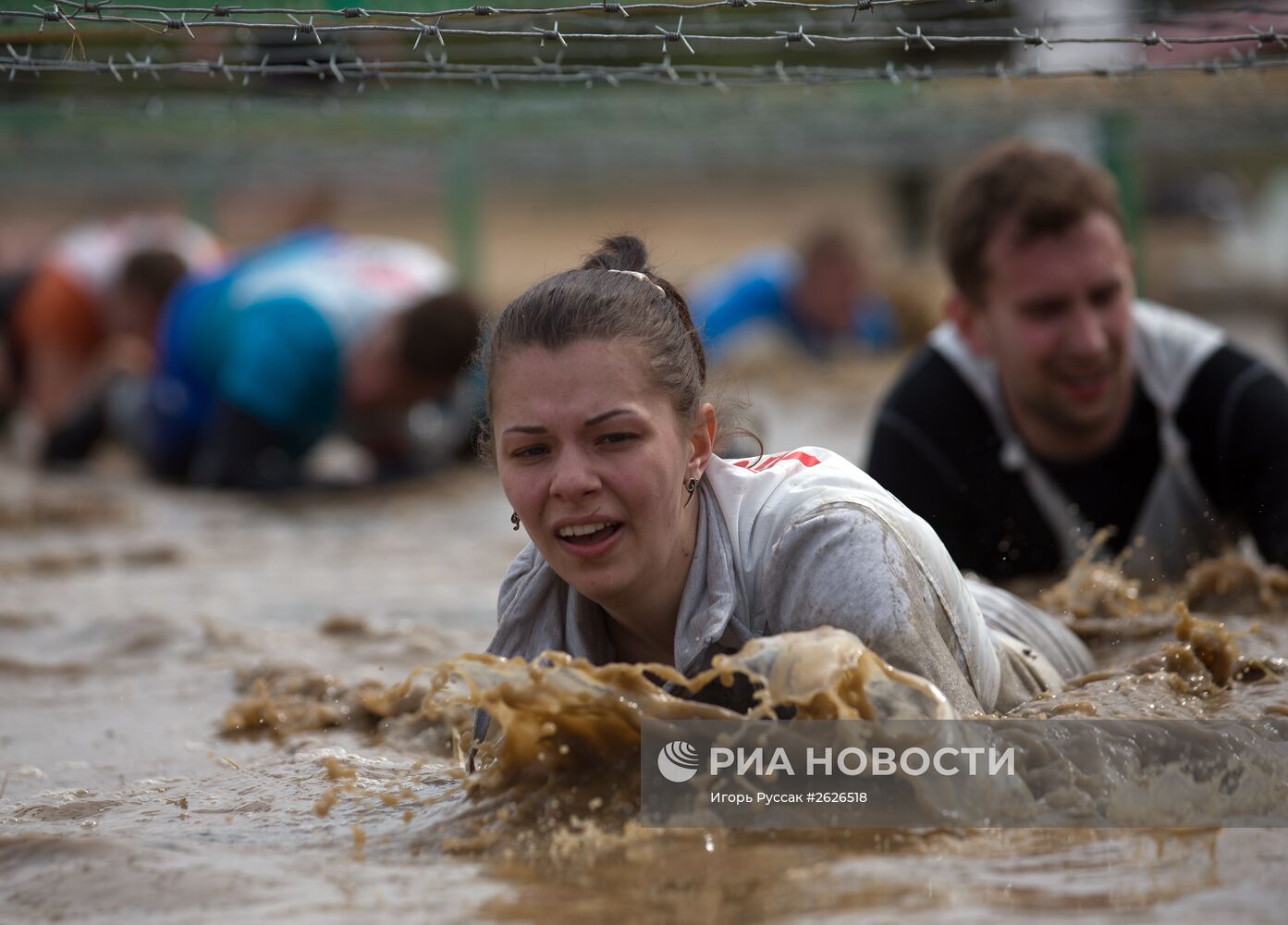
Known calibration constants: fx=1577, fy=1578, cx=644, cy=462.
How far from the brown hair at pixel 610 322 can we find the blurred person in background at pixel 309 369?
476cm

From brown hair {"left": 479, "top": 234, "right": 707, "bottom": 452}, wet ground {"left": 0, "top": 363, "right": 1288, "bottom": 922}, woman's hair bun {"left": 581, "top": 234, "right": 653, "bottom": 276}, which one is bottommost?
wet ground {"left": 0, "top": 363, "right": 1288, "bottom": 922}

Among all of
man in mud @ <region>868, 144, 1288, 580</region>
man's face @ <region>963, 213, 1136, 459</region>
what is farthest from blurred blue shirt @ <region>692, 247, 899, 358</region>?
man's face @ <region>963, 213, 1136, 459</region>

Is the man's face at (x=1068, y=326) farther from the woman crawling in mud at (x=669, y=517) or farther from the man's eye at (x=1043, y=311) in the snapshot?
the woman crawling in mud at (x=669, y=517)

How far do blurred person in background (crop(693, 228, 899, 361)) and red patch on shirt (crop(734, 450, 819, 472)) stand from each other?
7020mm

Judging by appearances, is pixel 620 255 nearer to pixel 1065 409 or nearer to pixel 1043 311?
pixel 1043 311

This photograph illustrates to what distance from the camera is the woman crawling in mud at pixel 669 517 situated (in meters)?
2.72

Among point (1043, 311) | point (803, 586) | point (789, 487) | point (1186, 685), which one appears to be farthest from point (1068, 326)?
point (803, 586)

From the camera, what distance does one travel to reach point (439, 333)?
25.1 ft

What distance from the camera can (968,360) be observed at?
483 centimetres

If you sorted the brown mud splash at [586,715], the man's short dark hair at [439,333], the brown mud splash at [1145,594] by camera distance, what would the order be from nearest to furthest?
the brown mud splash at [586,715] → the brown mud splash at [1145,594] → the man's short dark hair at [439,333]

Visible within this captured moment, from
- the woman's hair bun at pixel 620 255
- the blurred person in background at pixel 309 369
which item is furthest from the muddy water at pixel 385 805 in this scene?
the blurred person in background at pixel 309 369

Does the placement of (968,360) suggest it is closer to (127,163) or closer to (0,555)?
(0,555)

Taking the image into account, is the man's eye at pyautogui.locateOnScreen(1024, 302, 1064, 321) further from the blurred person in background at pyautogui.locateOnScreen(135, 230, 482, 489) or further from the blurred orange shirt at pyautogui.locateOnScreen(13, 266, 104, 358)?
the blurred orange shirt at pyautogui.locateOnScreen(13, 266, 104, 358)

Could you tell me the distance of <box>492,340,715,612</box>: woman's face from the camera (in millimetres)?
2729
